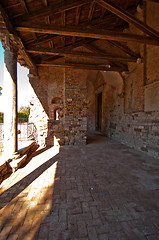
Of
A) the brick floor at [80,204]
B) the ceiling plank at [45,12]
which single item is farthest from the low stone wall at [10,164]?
the ceiling plank at [45,12]

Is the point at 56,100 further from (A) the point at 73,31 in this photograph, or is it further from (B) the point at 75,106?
(A) the point at 73,31

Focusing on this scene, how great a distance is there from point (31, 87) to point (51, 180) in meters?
5.09

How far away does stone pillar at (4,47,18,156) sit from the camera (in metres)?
3.35

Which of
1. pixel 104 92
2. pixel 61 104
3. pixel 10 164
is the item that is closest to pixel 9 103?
pixel 10 164

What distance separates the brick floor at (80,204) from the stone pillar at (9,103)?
89cm

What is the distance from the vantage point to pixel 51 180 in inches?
104

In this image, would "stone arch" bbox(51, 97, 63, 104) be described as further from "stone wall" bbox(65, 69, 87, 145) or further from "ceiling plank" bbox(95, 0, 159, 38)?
"ceiling plank" bbox(95, 0, 159, 38)

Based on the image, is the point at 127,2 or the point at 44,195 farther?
the point at 127,2

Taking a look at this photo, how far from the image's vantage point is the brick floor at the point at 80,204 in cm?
145

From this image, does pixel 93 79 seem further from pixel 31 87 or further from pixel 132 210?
pixel 132 210

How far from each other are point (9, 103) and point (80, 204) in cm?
323

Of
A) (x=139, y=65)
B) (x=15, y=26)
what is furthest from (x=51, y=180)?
(x=139, y=65)

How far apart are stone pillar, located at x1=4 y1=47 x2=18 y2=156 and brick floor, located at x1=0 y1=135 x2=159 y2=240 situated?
35.2 inches

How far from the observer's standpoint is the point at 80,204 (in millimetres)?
1911
